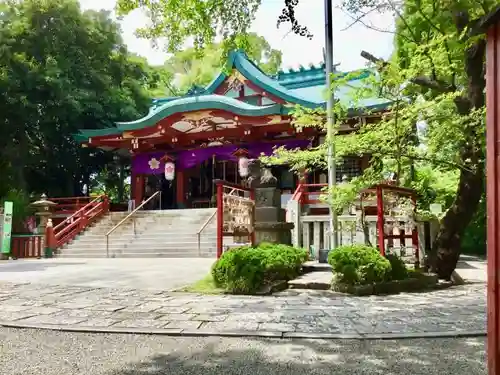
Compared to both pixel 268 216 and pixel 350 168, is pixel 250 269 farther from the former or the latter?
pixel 350 168

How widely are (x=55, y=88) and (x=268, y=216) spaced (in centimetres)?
1463

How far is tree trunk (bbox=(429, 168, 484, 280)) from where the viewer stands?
26.4ft

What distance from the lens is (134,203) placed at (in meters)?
22.2

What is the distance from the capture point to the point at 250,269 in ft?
23.3

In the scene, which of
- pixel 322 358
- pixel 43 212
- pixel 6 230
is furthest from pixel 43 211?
pixel 322 358

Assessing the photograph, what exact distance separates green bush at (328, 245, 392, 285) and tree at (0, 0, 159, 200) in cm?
1732

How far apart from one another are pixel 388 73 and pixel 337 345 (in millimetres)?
4937

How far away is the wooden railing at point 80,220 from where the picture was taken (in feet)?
55.0

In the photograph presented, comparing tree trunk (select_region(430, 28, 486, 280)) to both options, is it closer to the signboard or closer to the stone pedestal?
the stone pedestal

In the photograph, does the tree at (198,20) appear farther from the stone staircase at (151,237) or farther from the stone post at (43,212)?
the stone post at (43,212)

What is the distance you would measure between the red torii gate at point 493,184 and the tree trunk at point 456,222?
605cm

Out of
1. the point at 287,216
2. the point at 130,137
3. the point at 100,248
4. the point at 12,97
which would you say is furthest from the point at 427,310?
the point at 12,97

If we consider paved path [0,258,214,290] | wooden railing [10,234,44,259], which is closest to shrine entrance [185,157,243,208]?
wooden railing [10,234,44,259]

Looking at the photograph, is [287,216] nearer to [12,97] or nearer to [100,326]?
[100,326]
